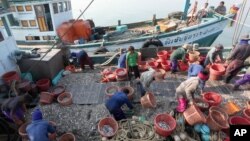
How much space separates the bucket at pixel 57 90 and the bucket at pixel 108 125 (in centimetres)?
226

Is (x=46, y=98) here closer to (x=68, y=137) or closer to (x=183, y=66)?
(x=68, y=137)

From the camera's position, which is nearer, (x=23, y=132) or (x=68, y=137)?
(x=68, y=137)

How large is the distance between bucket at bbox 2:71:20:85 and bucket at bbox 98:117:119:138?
3616 millimetres

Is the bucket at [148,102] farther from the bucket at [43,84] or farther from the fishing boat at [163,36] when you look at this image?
the fishing boat at [163,36]

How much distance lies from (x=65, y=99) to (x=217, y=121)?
14.6 ft

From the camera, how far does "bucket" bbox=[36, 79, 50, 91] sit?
7.13m

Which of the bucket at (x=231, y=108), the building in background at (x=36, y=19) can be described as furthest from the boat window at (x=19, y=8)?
the bucket at (x=231, y=108)

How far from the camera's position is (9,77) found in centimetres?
691

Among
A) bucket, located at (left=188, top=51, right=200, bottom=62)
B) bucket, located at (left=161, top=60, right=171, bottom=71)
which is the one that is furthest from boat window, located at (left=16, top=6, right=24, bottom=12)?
bucket, located at (left=188, top=51, right=200, bottom=62)

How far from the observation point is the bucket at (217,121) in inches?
193

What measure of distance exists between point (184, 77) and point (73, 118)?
14.0 feet

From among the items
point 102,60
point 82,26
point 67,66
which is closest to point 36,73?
point 67,66

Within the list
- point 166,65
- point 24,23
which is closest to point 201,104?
point 166,65

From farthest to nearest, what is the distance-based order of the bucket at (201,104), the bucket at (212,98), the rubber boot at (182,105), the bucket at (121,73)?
1. the bucket at (121,73)
2. the bucket at (212,98)
3. the bucket at (201,104)
4. the rubber boot at (182,105)
